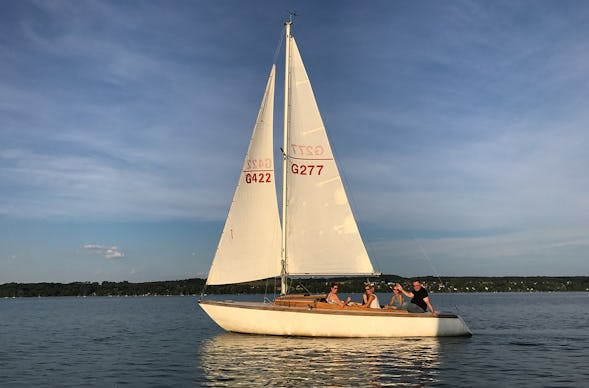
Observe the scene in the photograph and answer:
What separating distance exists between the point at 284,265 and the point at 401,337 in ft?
19.5

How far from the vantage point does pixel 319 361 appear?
1898 centimetres

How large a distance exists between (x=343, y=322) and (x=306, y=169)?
22.9 feet

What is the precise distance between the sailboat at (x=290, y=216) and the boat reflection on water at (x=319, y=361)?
216 centimetres

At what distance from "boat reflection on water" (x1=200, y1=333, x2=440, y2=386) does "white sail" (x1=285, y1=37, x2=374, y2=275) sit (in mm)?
3442

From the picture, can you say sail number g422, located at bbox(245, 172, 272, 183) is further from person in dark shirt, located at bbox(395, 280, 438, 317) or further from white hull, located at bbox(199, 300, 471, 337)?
person in dark shirt, located at bbox(395, 280, 438, 317)

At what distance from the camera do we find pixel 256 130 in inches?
1024

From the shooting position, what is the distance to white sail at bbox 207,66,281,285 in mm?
25344

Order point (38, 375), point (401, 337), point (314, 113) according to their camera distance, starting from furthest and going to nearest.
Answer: point (314, 113) < point (401, 337) < point (38, 375)

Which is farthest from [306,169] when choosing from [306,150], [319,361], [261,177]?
[319,361]

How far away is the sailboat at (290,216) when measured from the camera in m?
25.2

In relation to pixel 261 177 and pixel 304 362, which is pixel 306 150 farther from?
pixel 304 362

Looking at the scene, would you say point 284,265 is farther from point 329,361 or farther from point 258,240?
point 329,361

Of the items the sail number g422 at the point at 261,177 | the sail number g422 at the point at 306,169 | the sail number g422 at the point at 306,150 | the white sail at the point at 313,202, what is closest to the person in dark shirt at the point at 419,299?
the white sail at the point at 313,202

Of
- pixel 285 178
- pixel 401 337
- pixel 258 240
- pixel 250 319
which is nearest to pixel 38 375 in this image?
pixel 250 319
